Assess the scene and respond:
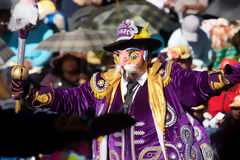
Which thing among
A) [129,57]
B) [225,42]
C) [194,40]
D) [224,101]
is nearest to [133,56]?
[129,57]

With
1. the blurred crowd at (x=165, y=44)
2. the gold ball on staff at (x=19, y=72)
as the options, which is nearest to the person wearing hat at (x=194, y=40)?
the blurred crowd at (x=165, y=44)

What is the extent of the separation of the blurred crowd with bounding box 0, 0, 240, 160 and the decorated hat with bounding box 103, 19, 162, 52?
176 cm

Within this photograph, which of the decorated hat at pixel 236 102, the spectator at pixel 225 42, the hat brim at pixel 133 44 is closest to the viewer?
the hat brim at pixel 133 44

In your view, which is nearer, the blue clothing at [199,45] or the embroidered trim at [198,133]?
the embroidered trim at [198,133]

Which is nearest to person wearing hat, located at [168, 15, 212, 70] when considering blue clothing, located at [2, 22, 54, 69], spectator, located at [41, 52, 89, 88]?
spectator, located at [41, 52, 89, 88]

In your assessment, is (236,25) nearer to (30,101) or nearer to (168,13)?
(168,13)

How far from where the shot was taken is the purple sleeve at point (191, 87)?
4.35 m

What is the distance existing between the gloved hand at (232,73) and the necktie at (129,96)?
2.63 feet

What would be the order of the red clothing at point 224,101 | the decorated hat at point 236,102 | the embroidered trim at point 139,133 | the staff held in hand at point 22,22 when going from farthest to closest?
the red clothing at point 224,101 < the decorated hat at point 236,102 < the embroidered trim at point 139,133 < the staff held in hand at point 22,22

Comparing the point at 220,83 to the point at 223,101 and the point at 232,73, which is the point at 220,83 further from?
the point at 223,101

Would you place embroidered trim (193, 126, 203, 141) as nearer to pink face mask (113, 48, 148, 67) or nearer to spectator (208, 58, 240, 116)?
pink face mask (113, 48, 148, 67)

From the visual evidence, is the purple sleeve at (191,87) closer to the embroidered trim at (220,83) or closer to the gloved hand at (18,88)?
the embroidered trim at (220,83)

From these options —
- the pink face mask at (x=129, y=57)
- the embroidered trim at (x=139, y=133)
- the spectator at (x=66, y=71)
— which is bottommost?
the embroidered trim at (x=139, y=133)

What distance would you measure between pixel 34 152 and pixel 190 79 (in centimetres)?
238
